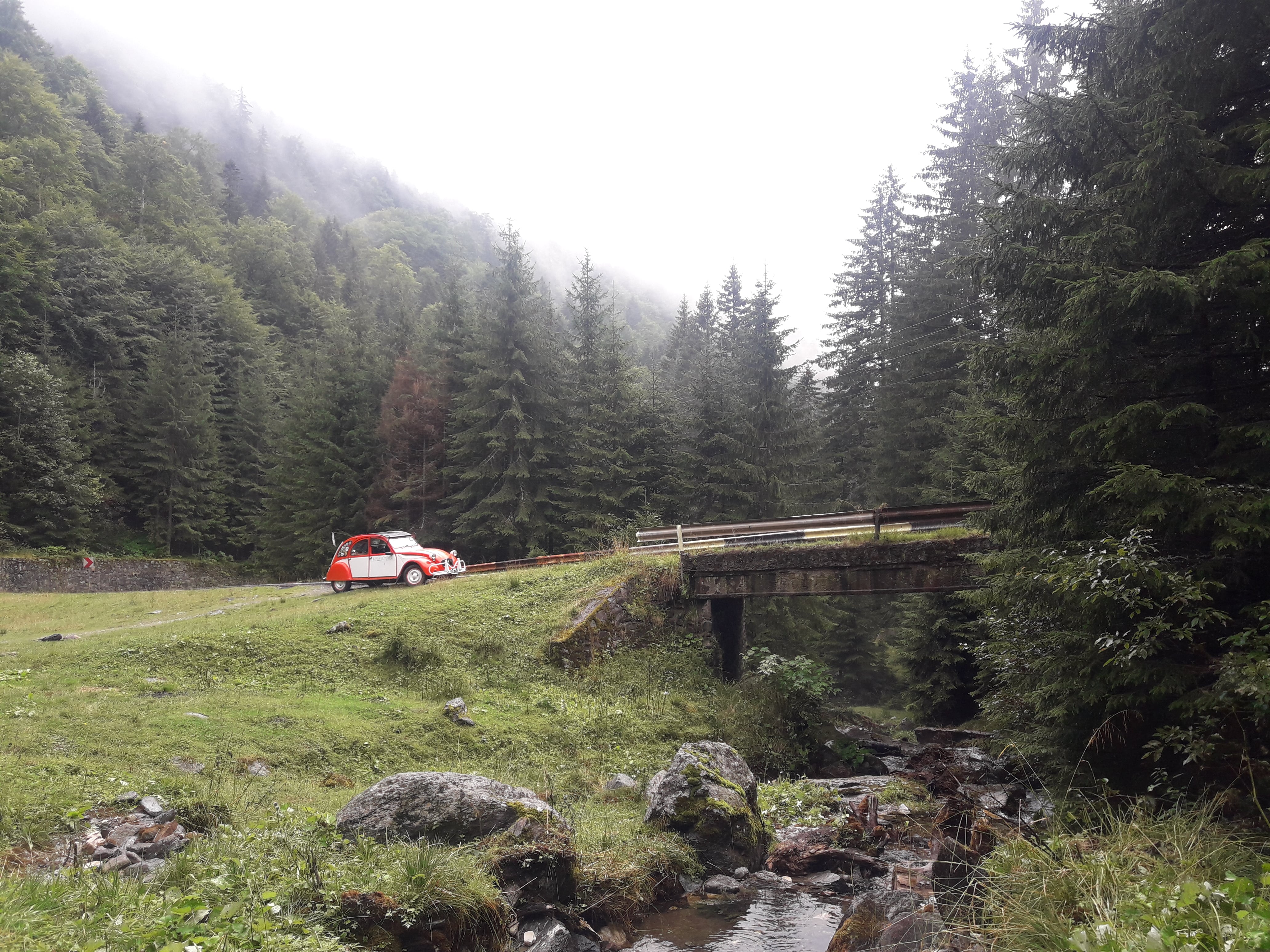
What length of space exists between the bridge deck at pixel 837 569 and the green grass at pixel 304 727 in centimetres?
206

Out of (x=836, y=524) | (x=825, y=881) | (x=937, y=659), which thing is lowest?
(x=825, y=881)

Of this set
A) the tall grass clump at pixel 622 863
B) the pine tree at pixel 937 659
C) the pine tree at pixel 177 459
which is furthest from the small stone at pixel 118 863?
the pine tree at pixel 177 459

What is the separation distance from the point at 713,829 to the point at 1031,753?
431 cm

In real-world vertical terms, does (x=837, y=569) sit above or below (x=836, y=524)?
below

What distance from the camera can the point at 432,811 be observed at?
7270 mm

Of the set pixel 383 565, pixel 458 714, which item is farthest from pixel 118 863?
pixel 383 565

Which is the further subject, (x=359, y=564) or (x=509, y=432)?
(x=509, y=432)

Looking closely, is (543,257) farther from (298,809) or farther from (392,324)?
(298,809)

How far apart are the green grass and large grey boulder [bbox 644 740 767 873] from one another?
0.39 m

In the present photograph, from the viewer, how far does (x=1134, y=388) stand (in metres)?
8.58

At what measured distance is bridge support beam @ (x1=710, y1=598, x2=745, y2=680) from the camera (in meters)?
20.0

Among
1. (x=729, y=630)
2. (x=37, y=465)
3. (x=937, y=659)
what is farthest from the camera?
(x=37, y=465)

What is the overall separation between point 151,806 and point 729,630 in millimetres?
15514

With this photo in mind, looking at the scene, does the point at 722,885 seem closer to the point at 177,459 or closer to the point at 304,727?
the point at 304,727
